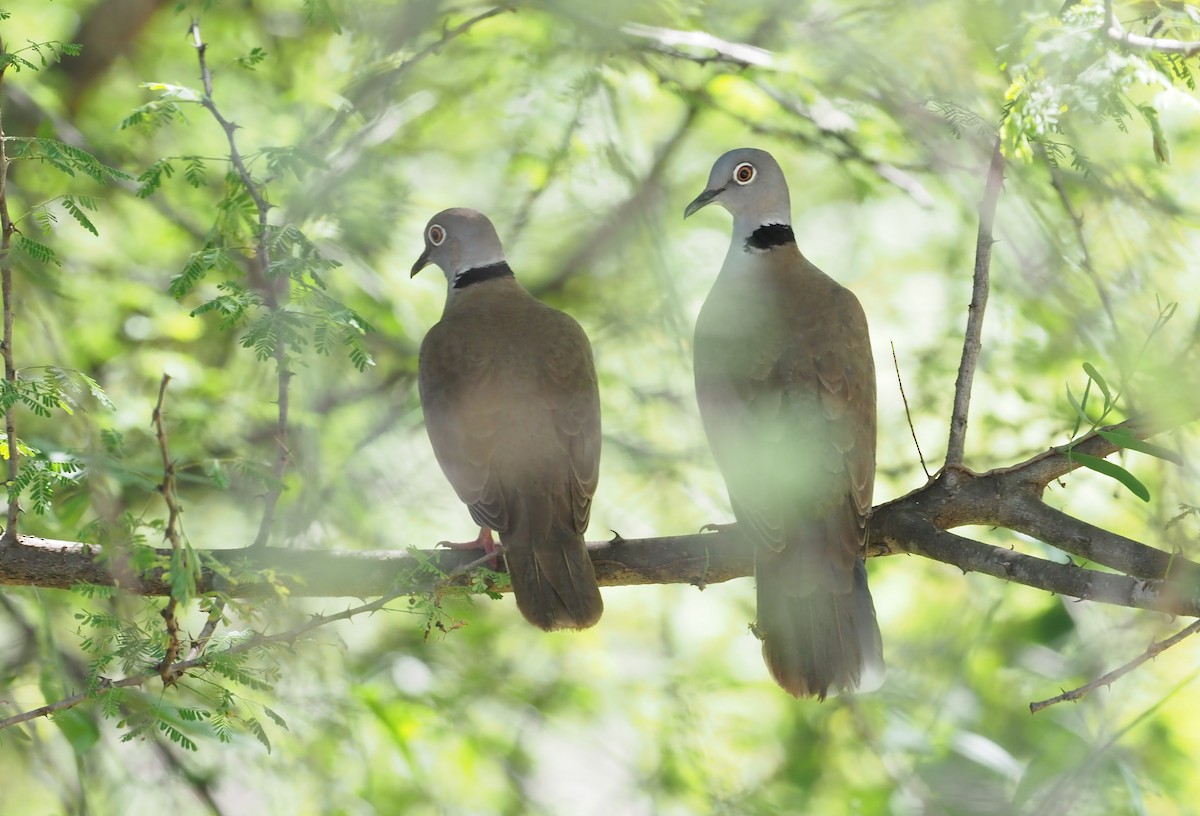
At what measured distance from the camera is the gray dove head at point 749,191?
3.91 metres

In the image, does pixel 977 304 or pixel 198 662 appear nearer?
pixel 198 662

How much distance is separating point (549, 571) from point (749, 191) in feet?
4.86

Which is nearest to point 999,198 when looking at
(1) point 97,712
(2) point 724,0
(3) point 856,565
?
(3) point 856,565

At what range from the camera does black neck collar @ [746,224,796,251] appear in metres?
3.85

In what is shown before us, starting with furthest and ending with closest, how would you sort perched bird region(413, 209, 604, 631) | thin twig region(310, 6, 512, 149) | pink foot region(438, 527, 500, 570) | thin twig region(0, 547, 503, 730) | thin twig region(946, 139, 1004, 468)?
thin twig region(310, 6, 512, 149)
pink foot region(438, 527, 500, 570)
perched bird region(413, 209, 604, 631)
thin twig region(946, 139, 1004, 468)
thin twig region(0, 547, 503, 730)

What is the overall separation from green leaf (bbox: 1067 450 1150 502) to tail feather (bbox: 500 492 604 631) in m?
1.19

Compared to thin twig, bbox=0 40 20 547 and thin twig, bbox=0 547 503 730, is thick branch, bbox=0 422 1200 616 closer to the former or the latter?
thin twig, bbox=0 547 503 730

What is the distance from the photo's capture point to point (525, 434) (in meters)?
3.49

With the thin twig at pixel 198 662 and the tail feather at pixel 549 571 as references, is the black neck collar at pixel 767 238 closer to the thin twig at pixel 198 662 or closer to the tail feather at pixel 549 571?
the tail feather at pixel 549 571

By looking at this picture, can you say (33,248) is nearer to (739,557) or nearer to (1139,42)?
(739,557)

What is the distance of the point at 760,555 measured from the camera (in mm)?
3148

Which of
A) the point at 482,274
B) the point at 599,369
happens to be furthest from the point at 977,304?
the point at 599,369

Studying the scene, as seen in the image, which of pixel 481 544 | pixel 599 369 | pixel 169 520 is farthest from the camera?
pixel 599 369

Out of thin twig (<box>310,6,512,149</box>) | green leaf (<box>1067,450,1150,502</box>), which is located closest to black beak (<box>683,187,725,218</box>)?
thin twig (<box>310,6,512,149</box>)
